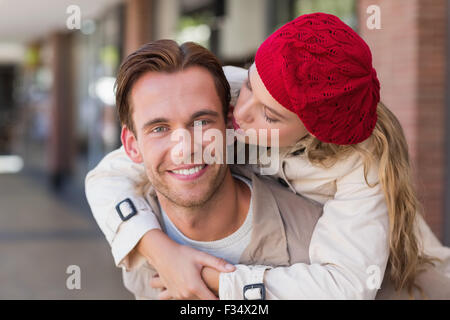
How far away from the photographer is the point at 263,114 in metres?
1.85

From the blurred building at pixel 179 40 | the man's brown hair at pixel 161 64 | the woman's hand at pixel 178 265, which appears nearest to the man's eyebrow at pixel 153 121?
the man's brown hair at pixel 161 64

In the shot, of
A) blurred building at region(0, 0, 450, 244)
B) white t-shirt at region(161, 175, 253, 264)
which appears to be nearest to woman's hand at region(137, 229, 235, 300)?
white t-shirt at region(161, 175, 253, 264)

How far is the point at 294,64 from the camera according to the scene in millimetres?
1648

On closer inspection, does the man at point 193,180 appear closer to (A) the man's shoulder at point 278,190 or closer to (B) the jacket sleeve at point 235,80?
(A) the man's shoulder at point 278,190

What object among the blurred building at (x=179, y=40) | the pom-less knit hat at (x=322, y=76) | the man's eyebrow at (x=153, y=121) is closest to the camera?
the pom-less knit hat at (x=322, y=76)

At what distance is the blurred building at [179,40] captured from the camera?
4590 millimetres

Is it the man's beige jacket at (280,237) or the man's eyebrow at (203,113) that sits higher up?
the man's eyebrow at (203,113)

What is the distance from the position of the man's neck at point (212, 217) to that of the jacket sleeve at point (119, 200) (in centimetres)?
8

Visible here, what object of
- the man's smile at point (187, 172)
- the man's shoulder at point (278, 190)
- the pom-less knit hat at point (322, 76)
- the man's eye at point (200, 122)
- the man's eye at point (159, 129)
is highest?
the pom-less knit hat at point (322, 76)

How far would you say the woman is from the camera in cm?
166

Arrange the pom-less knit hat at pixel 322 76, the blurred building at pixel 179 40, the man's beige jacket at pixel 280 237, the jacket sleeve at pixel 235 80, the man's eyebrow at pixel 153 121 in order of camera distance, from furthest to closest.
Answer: the blurred building at pixel 179 40, the jacket sleeve at pixel 235 80, the man's beige jacket at pixel 280 237, the man's eyebrow at pixel 153 121, the pom-less knit hat at pixel 322 76

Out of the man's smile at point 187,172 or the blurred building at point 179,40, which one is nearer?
the man's smile at point 187,172

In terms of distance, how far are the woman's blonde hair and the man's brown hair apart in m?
0.35
